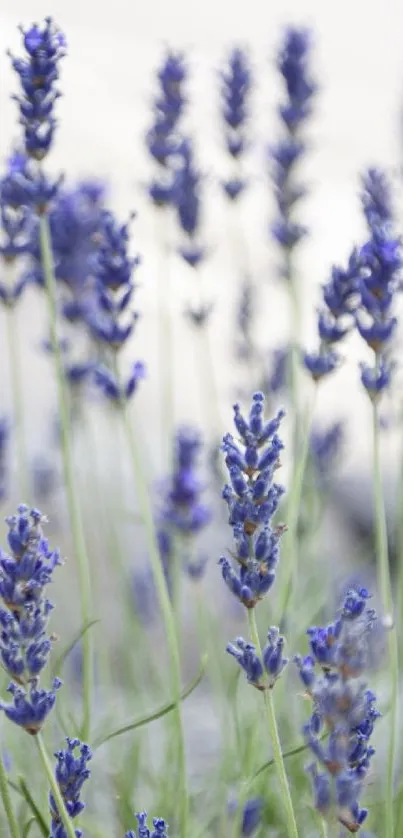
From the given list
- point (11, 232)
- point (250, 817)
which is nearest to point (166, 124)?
point (11, 232)

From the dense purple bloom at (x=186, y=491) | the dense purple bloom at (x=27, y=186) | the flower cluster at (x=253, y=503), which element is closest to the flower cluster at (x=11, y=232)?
the dense purple bloom at (x=27, y=186)

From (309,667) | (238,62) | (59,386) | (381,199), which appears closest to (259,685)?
(309,667)

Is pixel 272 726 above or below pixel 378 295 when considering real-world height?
below

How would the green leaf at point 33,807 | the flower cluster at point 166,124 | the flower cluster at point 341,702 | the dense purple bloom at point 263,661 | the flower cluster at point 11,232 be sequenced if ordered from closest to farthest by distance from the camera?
the flower cluster at point 341,702
the dense purple bloom at point 263,661
the green leaf at point 33,807
the flower cluster at point 11,232
the flower cluster at point 166,124

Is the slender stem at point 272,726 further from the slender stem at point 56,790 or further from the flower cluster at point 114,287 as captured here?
the flower cluster at point 114,287

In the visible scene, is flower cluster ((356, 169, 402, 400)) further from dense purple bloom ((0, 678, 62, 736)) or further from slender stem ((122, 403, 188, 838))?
dense purple bloom ((0, 678, 62, 736))

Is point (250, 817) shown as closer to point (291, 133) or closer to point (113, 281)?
point (113, 281)

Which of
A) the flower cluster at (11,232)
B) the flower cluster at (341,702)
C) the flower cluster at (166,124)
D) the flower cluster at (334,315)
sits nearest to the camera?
the flower cluster at (341,702)

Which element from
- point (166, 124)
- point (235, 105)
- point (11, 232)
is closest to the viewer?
point (11, 232)

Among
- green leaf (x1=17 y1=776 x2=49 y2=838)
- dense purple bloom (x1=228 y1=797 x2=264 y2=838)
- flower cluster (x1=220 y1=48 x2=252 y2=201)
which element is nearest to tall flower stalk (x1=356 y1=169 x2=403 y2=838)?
dense purple bloom (x1=228 y1=797 x2=264 y2=838)
